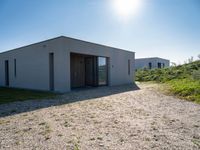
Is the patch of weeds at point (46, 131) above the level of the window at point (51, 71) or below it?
below

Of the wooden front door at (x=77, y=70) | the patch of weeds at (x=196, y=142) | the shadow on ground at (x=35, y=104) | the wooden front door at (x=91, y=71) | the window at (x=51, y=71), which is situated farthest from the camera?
the wooden front door at (x=77, y=70)

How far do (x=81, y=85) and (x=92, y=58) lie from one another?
267 cm

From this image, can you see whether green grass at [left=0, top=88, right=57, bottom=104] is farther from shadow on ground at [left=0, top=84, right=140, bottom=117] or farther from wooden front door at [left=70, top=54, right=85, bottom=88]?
wooden front door at [left=70, top=54, right=85, bottom=88]

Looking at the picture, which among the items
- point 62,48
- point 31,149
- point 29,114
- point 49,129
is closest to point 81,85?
point 62,48

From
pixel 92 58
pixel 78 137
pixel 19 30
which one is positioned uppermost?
pixel 19 30

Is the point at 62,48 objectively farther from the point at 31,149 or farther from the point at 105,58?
the point at 31,149

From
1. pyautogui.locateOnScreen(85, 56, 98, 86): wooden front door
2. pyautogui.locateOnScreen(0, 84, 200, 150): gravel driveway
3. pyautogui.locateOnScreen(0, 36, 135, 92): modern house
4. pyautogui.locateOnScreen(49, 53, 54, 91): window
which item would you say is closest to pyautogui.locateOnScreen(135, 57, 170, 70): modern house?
pyautogui.locateOnScreen(0, 36, 135, 92): modern house

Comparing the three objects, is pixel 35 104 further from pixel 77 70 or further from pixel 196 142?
pixel 77 70

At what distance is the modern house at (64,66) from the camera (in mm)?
10445

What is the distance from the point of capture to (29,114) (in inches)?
195

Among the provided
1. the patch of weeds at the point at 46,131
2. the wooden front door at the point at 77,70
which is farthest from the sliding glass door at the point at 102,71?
the patch of weeds at the point at 46,131

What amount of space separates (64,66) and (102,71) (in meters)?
4.61

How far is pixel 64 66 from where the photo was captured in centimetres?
1023

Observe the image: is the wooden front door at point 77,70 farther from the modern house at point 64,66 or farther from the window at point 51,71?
the window at point 51,71
